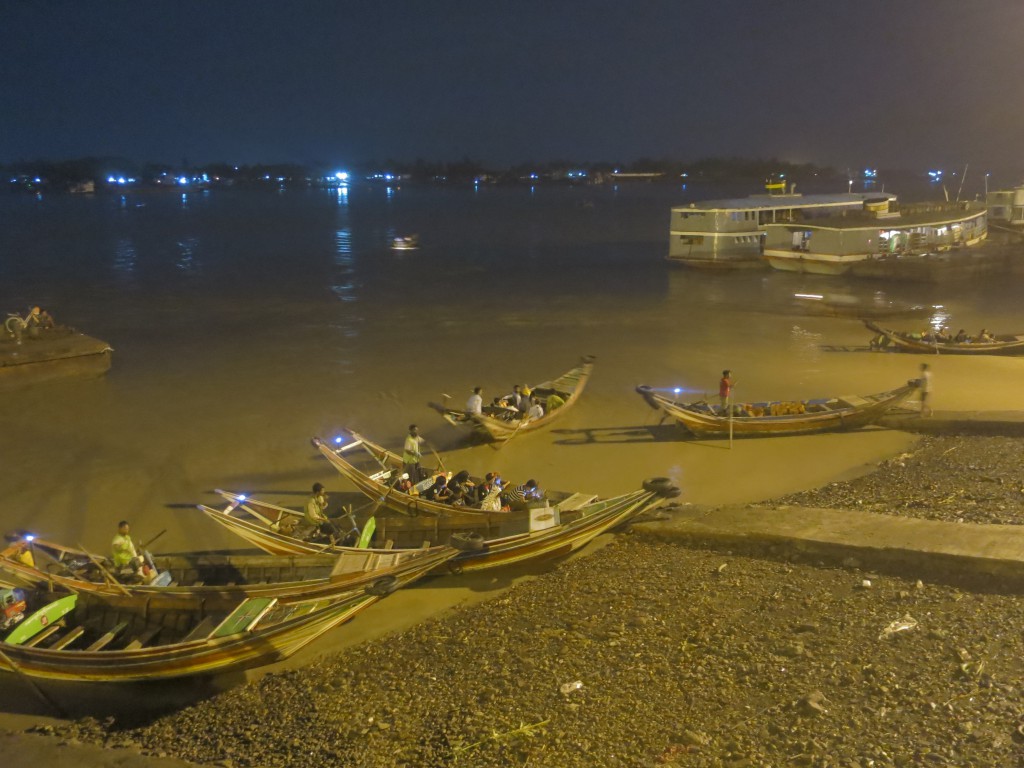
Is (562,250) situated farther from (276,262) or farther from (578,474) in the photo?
(578,474)

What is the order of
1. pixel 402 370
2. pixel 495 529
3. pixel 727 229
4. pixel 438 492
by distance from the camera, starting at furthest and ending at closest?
pixel 727 229, pixel 402 370, pixel 438 492, pixel 495 529

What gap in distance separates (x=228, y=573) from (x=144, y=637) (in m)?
1.17

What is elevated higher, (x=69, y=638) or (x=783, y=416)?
(x=783, y=416)

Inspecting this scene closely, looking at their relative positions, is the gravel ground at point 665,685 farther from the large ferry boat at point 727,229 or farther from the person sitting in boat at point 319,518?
the large ferry boat at point 727,229

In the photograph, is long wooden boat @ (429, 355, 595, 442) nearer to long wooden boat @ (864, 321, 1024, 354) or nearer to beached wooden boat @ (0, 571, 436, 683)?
beached wooden boat @ (0, 571, 436, 683)

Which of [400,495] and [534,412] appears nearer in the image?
[400,495]

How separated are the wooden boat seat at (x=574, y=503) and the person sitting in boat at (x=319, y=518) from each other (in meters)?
2.76

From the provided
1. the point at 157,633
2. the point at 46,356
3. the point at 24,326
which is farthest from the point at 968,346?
the point at 24,326

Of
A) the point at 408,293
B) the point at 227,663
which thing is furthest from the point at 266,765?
the point at 408,293

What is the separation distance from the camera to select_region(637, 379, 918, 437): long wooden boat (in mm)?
15023

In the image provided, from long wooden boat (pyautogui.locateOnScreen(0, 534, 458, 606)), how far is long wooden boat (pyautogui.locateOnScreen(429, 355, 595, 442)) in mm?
5492

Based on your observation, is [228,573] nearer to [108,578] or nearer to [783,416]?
[108,578]

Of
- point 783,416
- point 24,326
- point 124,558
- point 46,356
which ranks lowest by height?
point 124,558

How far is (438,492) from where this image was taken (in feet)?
37.0
